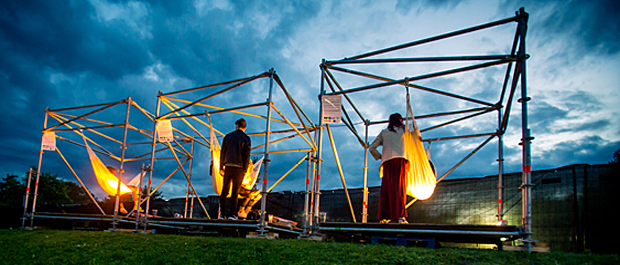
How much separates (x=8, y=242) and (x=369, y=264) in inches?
241

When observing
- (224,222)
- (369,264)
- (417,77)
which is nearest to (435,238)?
(369,264)

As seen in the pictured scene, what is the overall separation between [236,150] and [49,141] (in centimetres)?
625

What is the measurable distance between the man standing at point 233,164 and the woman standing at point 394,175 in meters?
2.56

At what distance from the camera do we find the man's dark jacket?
697 cm

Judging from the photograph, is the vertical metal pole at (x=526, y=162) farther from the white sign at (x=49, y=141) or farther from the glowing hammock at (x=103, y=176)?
the white sign at (x=49, y=141)

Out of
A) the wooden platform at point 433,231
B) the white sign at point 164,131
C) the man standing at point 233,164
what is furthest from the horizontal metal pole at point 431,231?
the white sign at point 164,131

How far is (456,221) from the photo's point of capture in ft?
28.8

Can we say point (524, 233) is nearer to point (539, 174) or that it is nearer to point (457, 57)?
point (457, 57)

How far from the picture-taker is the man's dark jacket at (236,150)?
6.97m

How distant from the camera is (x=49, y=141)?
9961 millimetres

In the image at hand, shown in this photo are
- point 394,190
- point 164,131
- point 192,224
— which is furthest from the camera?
point 164,131

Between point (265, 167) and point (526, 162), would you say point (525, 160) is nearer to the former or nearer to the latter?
point (526, 162)

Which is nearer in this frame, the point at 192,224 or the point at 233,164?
the point at 233,164

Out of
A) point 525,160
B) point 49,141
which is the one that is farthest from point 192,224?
point 525,160
